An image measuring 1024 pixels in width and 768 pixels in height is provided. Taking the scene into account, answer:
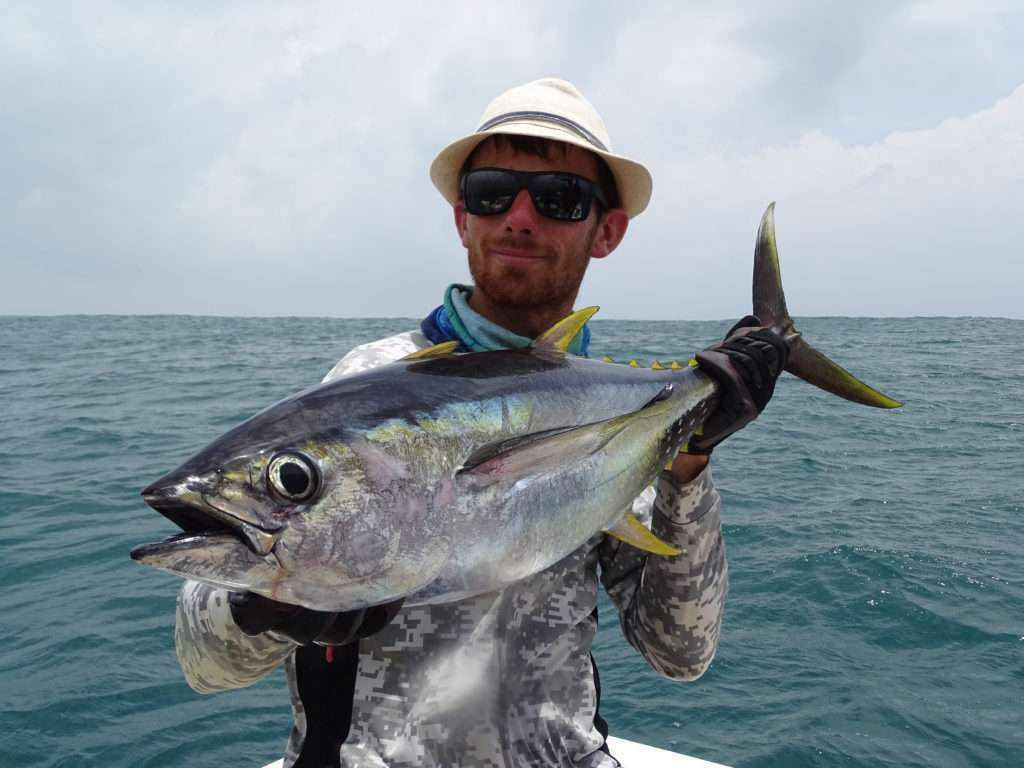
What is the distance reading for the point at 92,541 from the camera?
29.1ft

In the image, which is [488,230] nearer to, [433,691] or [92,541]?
[433,691]

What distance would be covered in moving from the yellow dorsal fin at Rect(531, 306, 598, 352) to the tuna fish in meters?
0.04

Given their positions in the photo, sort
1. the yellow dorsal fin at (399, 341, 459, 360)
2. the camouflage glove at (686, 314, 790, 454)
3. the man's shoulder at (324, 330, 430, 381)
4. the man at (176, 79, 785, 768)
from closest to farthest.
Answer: the yellow dorsal fin at (399, 341, 459, 360) < the man at (176, 79, 785, 768) < the camouflage glove at (686, 314, 790, 454) < the man's shoulder at (324, 330, 430, 381)

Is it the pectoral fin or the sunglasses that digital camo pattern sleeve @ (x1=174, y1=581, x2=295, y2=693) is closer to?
the pectoral fin

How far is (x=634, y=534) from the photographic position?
2154 mm

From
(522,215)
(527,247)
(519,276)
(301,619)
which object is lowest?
(301,619)

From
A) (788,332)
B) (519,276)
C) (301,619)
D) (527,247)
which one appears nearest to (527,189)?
(527,247)

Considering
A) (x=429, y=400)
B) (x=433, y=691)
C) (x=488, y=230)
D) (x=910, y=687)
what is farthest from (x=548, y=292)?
(x=910, y=687)

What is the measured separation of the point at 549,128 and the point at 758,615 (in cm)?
604

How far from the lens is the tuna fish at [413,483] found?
148cm

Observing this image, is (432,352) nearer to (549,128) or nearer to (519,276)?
(519,276)

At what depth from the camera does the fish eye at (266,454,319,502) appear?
150cm

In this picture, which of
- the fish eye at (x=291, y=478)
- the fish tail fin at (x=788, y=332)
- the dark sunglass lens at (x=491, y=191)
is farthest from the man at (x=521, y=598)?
the fish eye at (x=291, y=478)

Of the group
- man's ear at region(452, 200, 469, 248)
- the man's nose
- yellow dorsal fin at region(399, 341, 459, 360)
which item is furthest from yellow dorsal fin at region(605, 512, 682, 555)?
man's ear at region(452, 200, 469, 248)
